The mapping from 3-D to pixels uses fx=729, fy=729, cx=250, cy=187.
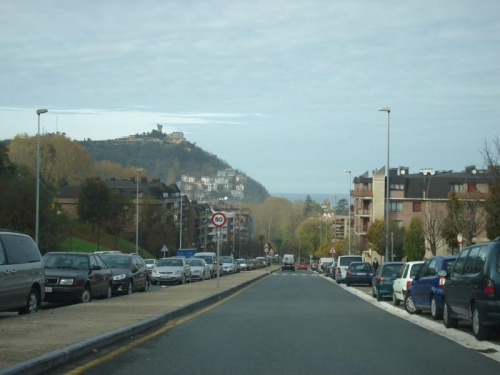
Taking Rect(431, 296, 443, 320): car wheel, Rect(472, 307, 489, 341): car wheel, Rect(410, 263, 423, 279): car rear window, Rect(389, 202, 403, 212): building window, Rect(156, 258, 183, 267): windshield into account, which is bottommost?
Rect(156, 258, 183, 267): windshield

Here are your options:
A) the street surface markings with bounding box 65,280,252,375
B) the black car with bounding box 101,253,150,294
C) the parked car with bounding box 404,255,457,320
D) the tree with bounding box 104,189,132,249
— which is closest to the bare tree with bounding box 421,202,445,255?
the black car with bounding box 101,253,150,294

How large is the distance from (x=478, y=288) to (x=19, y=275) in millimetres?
10042

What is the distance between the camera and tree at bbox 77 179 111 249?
72500mm

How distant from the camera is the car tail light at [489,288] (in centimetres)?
1269

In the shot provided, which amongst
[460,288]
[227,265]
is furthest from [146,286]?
[227,265]

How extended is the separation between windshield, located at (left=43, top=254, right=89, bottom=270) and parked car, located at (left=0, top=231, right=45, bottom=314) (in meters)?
4.35

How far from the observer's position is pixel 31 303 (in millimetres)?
17484

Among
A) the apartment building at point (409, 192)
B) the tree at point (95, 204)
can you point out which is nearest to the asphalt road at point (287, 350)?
the tree at point (95, 204)

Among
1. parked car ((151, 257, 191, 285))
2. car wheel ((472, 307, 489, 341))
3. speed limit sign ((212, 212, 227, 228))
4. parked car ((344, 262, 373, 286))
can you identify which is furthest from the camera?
parked car ((344, 262, 373, 286))

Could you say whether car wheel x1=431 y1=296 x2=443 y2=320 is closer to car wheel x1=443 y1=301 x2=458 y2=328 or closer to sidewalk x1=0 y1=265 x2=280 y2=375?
car wheel x1=443 y1=301 x2=458 y2=328

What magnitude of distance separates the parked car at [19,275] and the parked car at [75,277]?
316 centimetres

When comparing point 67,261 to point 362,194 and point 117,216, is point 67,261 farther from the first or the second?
point 362,194

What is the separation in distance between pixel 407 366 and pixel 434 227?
4812cm

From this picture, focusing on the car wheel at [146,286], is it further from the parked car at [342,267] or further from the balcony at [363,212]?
the balcony at [363,212]
